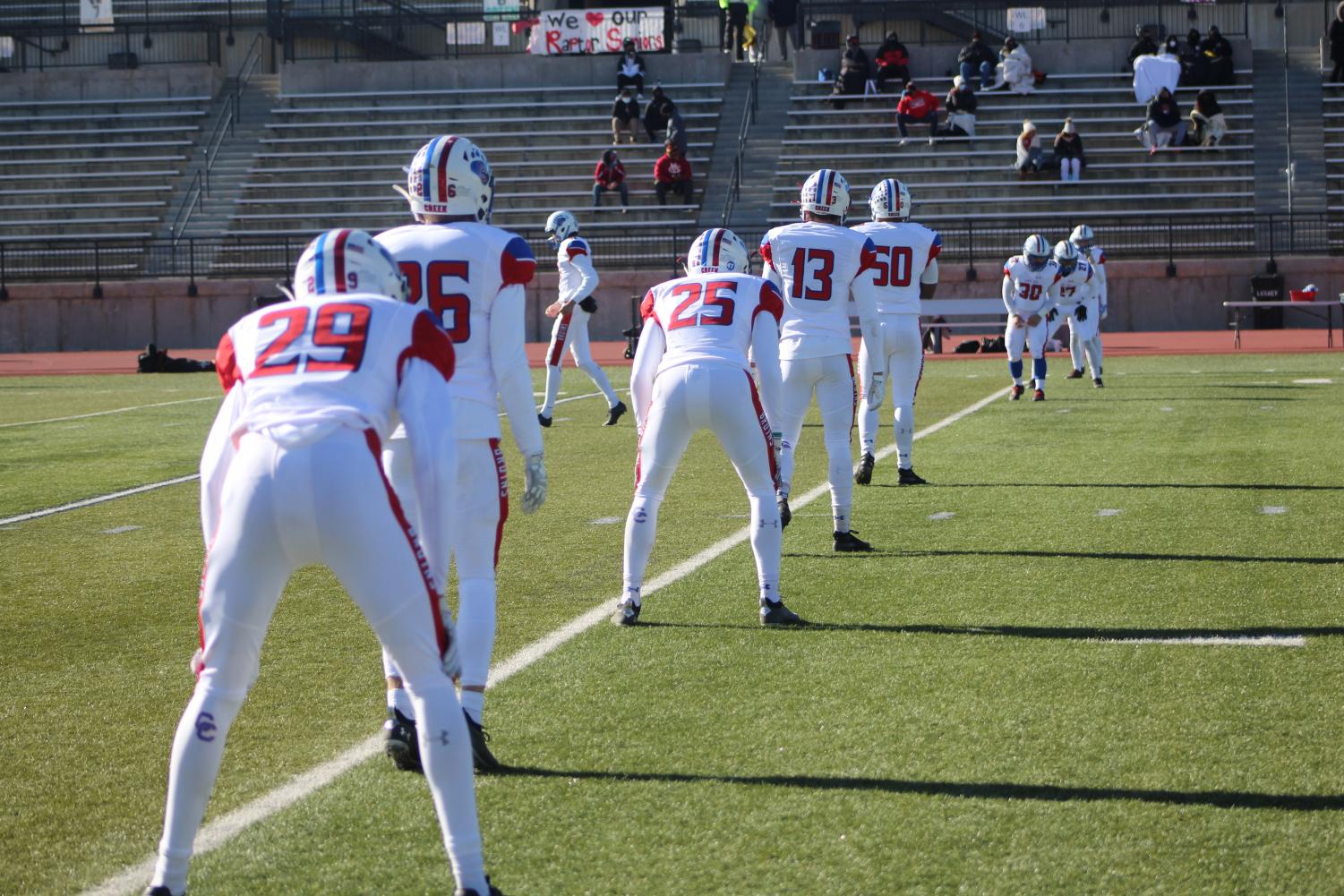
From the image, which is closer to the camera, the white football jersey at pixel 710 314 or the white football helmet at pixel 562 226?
the white football jersey at pixel 710 314

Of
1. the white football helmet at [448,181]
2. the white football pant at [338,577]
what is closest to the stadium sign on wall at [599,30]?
the white football helmet at [448,181]

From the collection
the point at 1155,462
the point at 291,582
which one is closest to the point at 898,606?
the point at 291,582

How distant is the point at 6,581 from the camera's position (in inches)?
320

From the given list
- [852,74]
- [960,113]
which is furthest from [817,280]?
[852,74]

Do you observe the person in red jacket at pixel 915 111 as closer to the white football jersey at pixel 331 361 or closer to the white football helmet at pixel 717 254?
the white football helmet at pixel 717 254

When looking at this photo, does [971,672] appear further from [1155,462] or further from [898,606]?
[1155,462]

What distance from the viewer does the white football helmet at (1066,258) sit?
18.7 m

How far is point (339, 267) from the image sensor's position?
3.90 m

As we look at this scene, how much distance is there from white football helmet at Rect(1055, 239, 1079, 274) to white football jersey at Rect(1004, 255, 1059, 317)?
3.47ft

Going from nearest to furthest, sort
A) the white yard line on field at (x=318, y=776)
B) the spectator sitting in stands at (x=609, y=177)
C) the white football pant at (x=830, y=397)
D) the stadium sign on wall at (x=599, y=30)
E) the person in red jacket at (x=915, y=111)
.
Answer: the white yard line on field at (x=318, y=776), the white football pant at (x=830, y=397), the spectator sitting in stands at (x=609, y=177), the person in red jacket at (x=915, y=111), the stadium sign on wall at (x=599, y=30)

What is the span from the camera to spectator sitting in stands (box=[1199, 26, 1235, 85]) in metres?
33.2

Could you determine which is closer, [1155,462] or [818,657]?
[818,657]

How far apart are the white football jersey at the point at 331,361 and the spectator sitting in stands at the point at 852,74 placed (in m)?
31.4

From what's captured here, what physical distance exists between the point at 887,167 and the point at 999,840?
2950 centimetres
